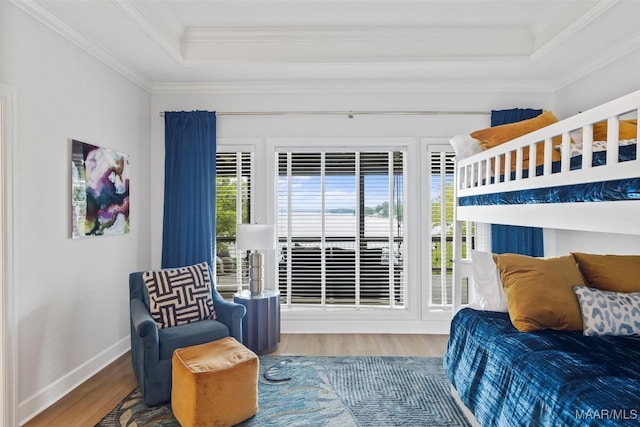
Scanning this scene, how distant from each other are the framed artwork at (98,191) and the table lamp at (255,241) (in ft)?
3.48

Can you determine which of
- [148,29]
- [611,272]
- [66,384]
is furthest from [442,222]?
[66,384]

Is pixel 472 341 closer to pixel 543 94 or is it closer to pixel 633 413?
pixel 633 413

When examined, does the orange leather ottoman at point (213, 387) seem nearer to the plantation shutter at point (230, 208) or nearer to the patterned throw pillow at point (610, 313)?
the plantation shutter at point (230, 208)

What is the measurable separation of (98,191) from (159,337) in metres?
1.32

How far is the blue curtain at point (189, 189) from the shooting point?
377 centimetres

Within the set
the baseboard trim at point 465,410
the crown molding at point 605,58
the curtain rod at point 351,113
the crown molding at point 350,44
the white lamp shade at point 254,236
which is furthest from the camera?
the curtain rod at point 351,113

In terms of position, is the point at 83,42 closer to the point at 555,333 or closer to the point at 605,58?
the point at 555,333

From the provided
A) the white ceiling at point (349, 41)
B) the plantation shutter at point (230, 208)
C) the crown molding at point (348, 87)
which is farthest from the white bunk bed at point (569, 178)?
the plantation shutter at point (230, 208)

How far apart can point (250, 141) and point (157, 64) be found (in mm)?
1106

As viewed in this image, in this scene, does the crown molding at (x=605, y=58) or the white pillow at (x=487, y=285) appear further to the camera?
the crown molding at (x=605, y=58)

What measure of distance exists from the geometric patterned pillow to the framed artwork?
1.97 feet

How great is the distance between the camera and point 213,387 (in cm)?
212

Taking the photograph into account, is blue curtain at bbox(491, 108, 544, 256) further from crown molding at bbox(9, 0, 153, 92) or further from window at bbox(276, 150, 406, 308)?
crown molding at bbox(9, 0, 153, 92)

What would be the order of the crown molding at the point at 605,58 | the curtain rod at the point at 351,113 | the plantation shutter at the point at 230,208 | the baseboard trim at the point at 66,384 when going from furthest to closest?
the plantation shutter at the point at 230,208 < the curtain rod at the point at 351,113 < the crown molding at the point at 605,58 < the baseboard trim at the point at 66,384
